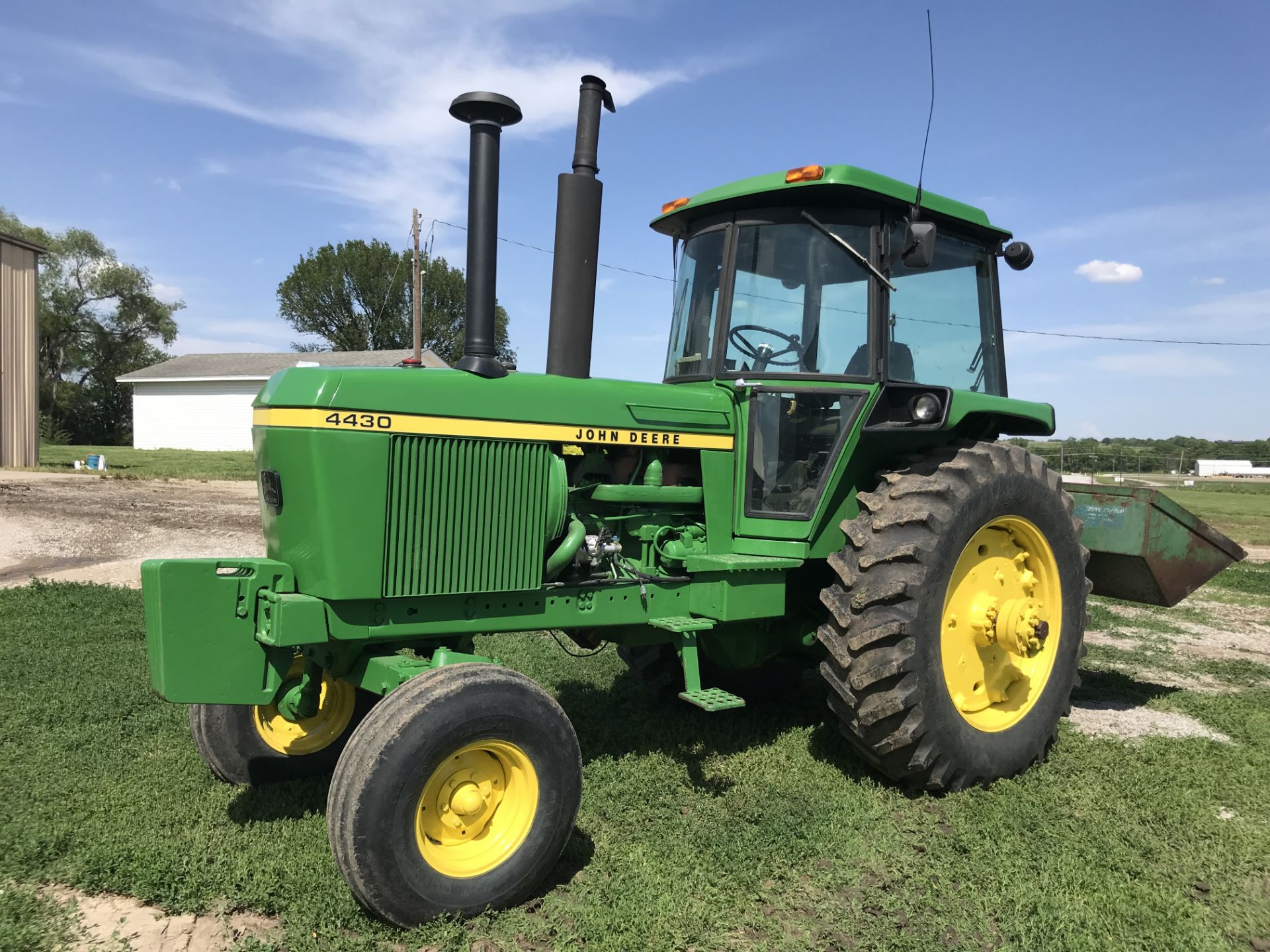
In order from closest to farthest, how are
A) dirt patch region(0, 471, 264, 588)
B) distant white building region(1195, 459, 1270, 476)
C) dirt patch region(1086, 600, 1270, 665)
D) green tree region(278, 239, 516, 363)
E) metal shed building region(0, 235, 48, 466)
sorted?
1. dirt patch region(1086, 600, 1270, 665)
2. dirt patch region(0, 471, 264, 588)
3. metal shed building region(0, 235, 48, 466)
4. distant white building region(1195, 459, 1270, 476)
5. green tree region(278, 239, 516, 363)

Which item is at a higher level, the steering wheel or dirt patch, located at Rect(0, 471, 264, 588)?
the steering wheel

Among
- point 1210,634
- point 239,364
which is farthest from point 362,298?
point 1210,634

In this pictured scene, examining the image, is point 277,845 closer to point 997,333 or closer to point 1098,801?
point 1098,801

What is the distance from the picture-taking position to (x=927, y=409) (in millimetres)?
4445

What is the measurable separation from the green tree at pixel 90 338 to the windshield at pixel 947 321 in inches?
1821

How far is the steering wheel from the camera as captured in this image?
14.9ft

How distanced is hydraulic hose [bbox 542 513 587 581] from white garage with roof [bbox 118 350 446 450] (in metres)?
34.1

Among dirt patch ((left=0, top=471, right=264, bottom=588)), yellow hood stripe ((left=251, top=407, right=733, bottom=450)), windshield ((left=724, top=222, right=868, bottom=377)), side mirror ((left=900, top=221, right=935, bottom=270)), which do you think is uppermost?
side mirror ((left=900, top=221, right=935, bottom=270))

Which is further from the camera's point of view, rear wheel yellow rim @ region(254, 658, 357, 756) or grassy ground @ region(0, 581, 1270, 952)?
rear wheel yellow rim @ region(254, 658, 357, 756)

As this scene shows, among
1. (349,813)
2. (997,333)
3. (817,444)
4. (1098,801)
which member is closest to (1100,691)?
(1098,801)

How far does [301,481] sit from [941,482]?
9.08 ft

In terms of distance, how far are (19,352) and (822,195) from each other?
67.9 feet

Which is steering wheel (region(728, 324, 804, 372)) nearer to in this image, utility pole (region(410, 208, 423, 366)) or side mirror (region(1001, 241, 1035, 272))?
side mirror (region(1001, 241, 1035, 272))

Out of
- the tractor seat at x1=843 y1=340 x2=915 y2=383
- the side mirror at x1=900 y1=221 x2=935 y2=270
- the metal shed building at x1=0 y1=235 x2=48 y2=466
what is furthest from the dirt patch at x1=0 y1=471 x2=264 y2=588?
the side mirror at x1=900 y1=221 x2=935 y2=270
